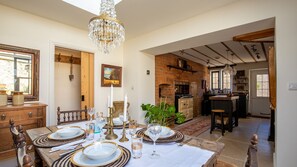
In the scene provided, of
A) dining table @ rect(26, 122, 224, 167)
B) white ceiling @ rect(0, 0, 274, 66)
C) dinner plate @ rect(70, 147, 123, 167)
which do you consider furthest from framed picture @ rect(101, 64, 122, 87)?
dinner plate @ rect(70, 147, 123, 167)

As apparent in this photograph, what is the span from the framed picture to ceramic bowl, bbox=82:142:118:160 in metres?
2.59

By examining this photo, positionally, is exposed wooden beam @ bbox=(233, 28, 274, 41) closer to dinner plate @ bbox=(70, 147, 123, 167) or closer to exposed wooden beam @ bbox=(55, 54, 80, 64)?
dinner plate @ bbox=(70, 147, 123, 167)

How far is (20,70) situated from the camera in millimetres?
2402

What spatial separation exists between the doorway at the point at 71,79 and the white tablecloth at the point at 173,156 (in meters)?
2.56

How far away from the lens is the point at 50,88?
2717mm

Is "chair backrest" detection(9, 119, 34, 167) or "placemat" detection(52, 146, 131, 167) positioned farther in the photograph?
"placemat" detection(52, 146, 131, 167)

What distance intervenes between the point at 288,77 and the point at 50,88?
3731mm

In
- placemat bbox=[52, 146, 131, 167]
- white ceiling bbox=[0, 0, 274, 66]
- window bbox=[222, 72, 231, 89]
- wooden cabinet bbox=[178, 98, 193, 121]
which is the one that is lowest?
wooden cabinet bbox=[178, 98, 193, 121]

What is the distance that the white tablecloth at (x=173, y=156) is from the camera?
0.87 metres

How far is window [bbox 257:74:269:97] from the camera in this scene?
6.28m

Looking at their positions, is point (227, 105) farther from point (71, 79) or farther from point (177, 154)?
point (71, 79)

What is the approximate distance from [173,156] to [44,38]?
2.98m

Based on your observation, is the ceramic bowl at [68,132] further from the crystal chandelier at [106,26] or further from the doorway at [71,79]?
the doorway at [71,79]

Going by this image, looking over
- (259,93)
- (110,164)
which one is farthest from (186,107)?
(110,164)
